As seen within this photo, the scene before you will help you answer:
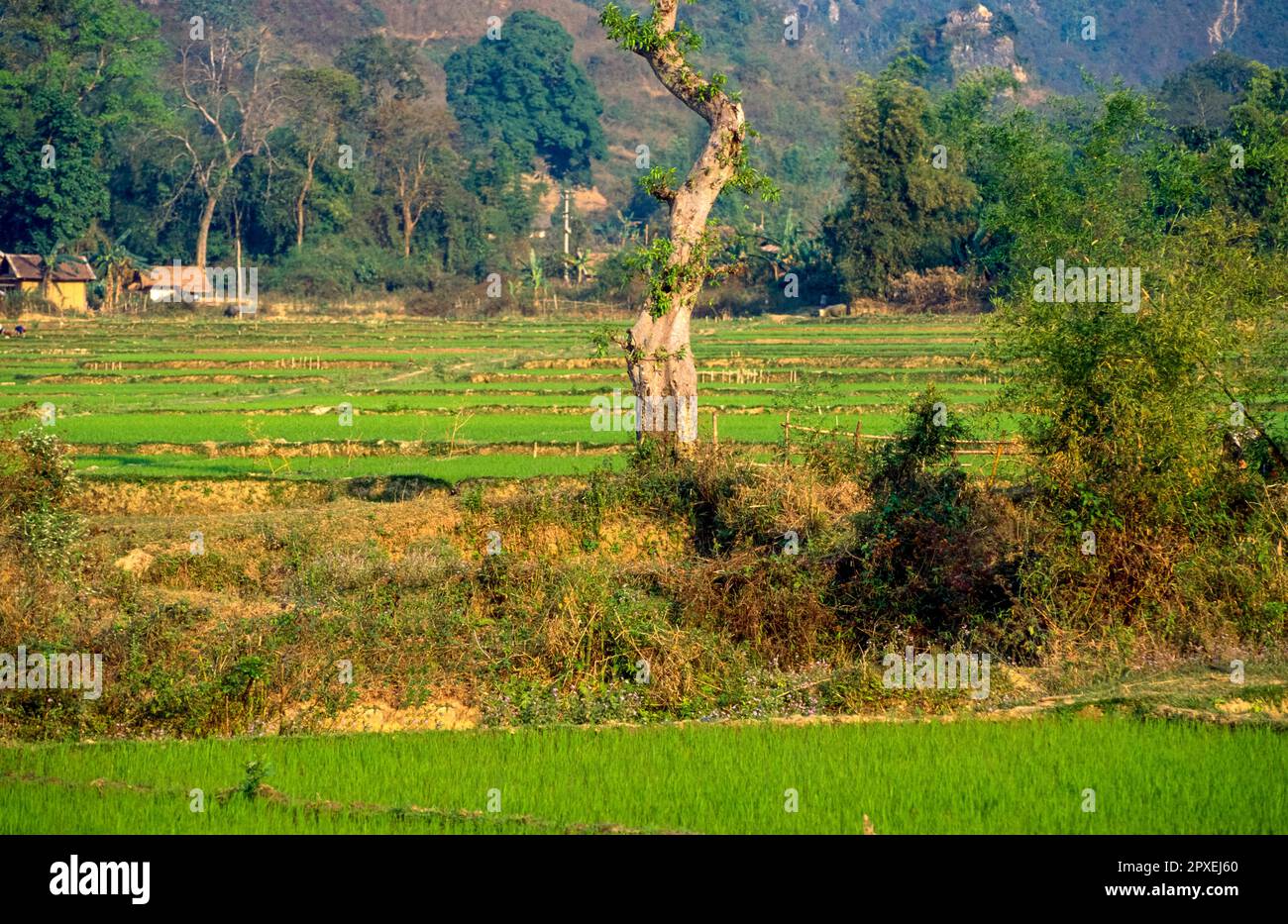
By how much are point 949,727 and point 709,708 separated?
194 cm

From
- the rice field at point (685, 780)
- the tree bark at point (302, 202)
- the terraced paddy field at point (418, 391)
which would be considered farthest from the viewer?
the tree bark at point (302, 202)

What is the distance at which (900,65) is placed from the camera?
6825 centimetres

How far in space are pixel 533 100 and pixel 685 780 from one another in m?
83.2

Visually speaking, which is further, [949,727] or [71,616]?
[71,616]

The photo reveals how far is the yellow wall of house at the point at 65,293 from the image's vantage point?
195 ft

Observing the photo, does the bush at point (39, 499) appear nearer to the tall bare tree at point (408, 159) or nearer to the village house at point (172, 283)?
the village house at point (172, 283)

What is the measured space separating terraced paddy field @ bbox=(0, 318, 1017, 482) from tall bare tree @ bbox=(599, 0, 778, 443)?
653 mm

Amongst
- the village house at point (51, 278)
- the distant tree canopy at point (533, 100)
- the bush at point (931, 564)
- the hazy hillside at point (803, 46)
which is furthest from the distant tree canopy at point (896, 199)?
the bush at point (931, 564)

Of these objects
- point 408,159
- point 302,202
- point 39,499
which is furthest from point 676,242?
point 408,159

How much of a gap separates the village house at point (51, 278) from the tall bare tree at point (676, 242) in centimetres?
4584

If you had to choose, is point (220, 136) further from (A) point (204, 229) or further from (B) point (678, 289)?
(B) point (678, 289)

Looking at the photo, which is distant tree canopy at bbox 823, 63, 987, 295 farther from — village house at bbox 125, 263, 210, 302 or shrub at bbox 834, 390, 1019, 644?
shrub at bbox 834, 390, 1019, 644

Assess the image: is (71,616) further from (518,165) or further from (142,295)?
(518,165)

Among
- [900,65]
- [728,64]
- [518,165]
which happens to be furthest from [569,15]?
[900,65]
